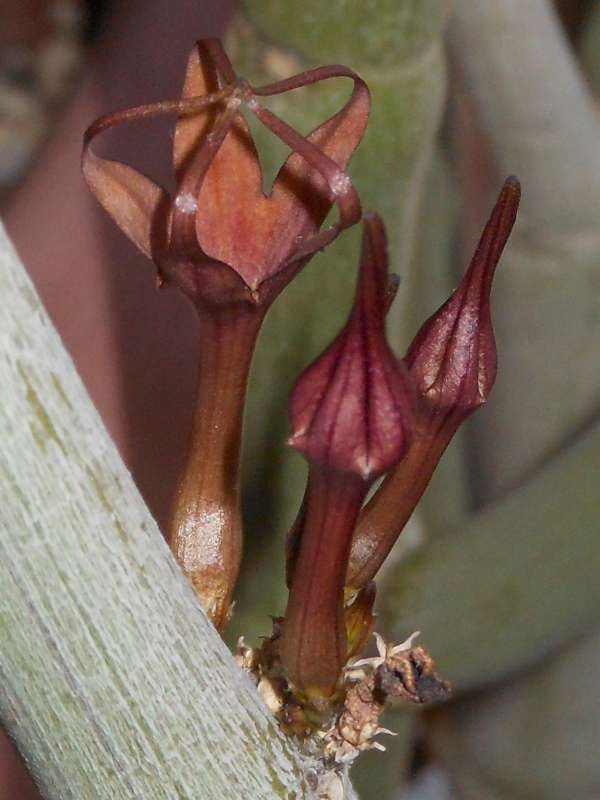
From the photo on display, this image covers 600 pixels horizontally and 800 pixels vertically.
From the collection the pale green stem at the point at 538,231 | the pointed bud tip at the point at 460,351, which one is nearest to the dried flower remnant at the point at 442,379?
the pointed bud tip at the point at 460,351

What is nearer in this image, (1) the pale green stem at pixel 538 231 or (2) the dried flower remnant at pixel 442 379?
(2) the dried flower remnant at pixel 442 379

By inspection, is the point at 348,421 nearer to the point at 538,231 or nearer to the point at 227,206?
the point at 227,206

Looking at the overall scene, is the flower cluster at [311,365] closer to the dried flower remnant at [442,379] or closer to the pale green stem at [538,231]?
the dried flower remnant at [442,379]

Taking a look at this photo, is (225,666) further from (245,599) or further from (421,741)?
(421,741)

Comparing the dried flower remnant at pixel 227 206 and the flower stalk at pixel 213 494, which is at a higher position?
the dried flower remnant at pixel 227 206

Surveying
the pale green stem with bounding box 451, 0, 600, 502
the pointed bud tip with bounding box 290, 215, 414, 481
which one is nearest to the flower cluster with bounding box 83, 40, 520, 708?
the pointed bud tip with bounding box 290, 215, 414, 481

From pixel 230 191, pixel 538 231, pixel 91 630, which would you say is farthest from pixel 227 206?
pixel 538 231

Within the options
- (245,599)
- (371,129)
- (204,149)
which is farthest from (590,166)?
(204,149)

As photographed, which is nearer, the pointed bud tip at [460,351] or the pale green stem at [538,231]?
the pointed bud tip at [460,351]

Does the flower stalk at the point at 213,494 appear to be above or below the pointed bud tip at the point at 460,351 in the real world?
below

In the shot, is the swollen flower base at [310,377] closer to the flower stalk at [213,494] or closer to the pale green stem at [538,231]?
the flower stalk at [213,494]
